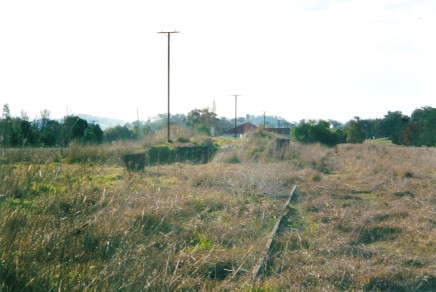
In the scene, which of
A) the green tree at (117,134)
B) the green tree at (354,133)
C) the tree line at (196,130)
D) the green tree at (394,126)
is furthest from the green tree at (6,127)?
the green tree at (354,133)

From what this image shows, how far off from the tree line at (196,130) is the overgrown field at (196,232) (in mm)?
261

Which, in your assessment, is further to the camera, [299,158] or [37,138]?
[299,158]

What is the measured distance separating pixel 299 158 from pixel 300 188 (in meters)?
15.0

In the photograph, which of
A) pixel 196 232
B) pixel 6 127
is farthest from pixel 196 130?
pixel 6 127

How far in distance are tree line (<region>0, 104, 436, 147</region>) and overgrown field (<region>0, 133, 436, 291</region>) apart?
261 millimetres

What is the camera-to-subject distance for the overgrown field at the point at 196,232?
5.12 m

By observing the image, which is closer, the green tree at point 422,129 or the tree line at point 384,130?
the green tree at point 422,129

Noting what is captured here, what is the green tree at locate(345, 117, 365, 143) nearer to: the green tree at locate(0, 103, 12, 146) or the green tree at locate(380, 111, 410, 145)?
the green tree at locate(380, 111, 410, 145)

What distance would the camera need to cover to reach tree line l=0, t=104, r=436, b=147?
6543 mm

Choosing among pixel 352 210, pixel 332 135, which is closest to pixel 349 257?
pixel 352 210

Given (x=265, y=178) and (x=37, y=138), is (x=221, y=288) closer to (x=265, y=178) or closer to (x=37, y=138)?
(x=37, y=138)

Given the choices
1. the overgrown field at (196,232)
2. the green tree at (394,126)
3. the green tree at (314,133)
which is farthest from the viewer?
the green tree at (394,126)

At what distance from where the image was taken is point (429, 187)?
2008cm

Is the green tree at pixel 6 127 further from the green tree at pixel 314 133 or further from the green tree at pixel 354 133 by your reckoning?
the green tree at pixel 354 133
